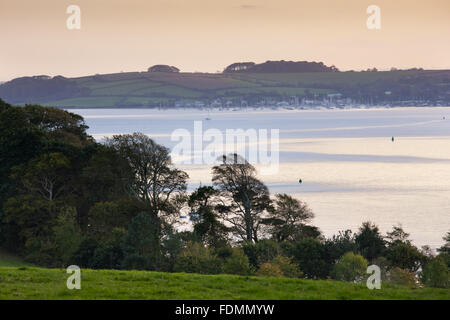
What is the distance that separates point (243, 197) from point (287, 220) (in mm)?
3743

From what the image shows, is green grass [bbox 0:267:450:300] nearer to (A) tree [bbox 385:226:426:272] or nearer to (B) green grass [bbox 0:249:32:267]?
(A) tree [bbox 385:226:426:272]

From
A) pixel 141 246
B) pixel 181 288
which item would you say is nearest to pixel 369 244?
pixel 141 246

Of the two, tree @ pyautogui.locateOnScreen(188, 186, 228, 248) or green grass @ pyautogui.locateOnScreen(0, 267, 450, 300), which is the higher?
green grass @ pyautogui.locateOnScreen(0, 267, 450, 300)

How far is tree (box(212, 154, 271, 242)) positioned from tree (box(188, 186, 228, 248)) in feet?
4.80

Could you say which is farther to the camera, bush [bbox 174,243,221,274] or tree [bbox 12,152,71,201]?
tree [bbox 12,152,71,201]

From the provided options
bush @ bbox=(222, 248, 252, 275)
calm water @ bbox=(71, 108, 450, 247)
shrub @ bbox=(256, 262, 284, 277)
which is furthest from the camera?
calm water @ bbox=(71, 108, 450, 247)

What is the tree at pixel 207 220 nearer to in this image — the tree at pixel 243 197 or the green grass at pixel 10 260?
the tree at pixel 243 197

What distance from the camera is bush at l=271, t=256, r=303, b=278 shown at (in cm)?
3235

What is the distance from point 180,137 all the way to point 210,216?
117m

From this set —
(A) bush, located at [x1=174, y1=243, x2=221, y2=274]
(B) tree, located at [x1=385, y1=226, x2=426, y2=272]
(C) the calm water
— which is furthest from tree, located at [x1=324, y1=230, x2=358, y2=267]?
(C) the calm water

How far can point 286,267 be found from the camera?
3272cm

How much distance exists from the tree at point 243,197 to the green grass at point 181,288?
94.3 ft

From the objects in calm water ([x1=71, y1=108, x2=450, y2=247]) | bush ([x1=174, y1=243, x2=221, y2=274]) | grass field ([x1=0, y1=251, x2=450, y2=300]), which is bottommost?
calm water ([x1=71, y1=108, x2=450, y2=247])

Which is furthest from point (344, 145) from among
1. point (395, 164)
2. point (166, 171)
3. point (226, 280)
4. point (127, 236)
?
point (226, 280)
